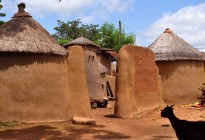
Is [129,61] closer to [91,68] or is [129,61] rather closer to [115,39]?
[91,68]

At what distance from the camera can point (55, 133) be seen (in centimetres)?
1098

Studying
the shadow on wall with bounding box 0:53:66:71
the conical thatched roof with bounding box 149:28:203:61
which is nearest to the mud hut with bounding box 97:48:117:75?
the conical thatched roof with bounding box 149:28:203:61

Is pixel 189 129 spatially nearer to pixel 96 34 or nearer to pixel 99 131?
pixel 99 131

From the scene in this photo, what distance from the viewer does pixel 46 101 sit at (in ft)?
42.1

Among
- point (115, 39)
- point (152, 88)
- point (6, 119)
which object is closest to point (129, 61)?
point (152, 88)

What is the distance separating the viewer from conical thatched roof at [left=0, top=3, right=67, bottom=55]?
490 inches

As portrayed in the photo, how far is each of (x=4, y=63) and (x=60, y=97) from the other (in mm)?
2463

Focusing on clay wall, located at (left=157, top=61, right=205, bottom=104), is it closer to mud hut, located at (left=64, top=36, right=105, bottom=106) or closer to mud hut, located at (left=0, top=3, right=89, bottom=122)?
mud hut, located at (left=64, top=36, right=105, bottom=106)

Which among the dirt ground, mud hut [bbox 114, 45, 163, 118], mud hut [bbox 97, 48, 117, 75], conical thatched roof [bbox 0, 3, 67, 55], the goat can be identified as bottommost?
the dirt ground

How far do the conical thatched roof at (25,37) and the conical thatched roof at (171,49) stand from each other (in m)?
7.35

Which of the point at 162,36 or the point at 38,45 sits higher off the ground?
the point at 162,36

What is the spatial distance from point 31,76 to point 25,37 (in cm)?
154

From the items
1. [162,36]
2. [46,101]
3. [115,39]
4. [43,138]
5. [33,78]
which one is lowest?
[43,138]

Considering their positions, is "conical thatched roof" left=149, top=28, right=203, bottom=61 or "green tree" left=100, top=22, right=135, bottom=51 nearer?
"conical thatched roof" left=149, top=28, right=203, bottom=61
